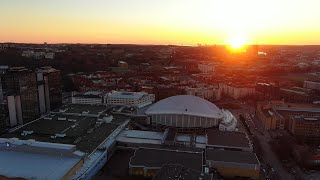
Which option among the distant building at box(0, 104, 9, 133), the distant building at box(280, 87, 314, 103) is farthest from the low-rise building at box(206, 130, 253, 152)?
the distant building at box(280, 87, 314, 103)

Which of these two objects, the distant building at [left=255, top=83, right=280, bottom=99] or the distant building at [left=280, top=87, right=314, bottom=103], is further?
the distant building at [left=255, top=83, right=280, bottom=99]

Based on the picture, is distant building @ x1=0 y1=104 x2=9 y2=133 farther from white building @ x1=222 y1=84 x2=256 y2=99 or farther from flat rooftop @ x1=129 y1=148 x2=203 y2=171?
white building @ x1=222 y1=84 x2=256 y2=99

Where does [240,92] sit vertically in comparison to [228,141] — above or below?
above

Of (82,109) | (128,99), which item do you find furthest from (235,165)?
(82,109)

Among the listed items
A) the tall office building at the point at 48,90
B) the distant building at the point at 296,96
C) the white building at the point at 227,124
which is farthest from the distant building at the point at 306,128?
the tall office building at the point at 48,90

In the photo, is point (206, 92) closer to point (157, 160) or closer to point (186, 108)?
point (186, 108)
